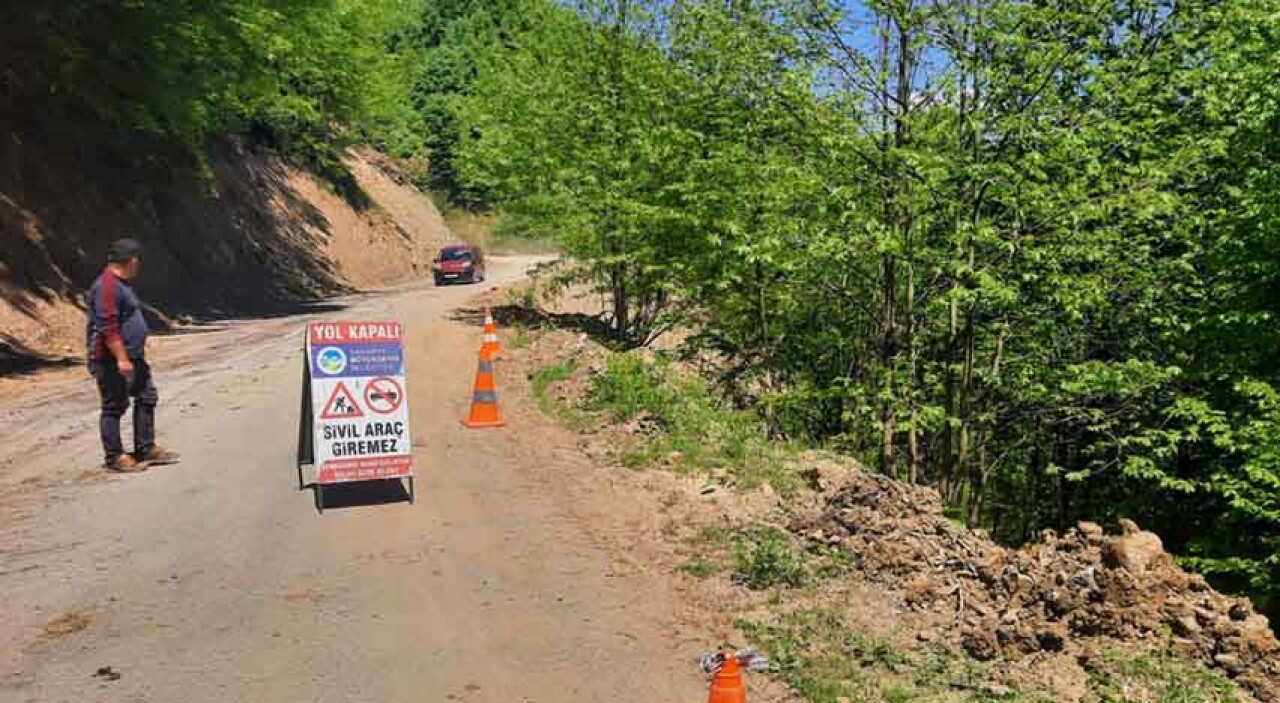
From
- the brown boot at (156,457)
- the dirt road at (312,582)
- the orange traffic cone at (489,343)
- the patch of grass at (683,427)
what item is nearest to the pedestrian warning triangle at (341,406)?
the dirt road at (312,582)

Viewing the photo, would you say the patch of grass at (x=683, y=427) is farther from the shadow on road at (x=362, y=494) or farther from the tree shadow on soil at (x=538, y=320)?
the tree shadow on soil at (x=538, y=320)

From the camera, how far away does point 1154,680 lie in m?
4.99

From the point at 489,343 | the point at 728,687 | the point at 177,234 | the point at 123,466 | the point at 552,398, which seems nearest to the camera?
the point at 728,687

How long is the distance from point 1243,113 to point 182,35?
64.6 ft

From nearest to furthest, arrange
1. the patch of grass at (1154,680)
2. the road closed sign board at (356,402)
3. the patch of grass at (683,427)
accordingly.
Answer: the patch of grass at (1154,680) → the road closed sign board at (356,402) → the patch of grass at (683,427)

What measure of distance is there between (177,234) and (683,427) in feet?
72.1

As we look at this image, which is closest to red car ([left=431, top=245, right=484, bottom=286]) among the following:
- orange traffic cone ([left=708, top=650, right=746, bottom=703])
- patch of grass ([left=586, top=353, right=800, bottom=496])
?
patch of grass ([left=586, top=353, right=800, bottom=496])

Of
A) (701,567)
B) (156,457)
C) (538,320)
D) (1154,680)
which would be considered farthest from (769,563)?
(538,320)

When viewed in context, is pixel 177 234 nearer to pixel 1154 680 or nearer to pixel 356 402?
pixel 356 402

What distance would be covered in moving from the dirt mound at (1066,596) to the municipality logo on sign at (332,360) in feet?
14.2

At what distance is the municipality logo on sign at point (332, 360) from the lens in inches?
319

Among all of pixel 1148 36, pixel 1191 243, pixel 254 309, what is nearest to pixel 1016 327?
pixel 1191 243

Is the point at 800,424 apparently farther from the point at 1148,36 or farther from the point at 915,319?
the point at 1148,36

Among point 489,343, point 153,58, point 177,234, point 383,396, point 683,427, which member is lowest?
point 683,427
